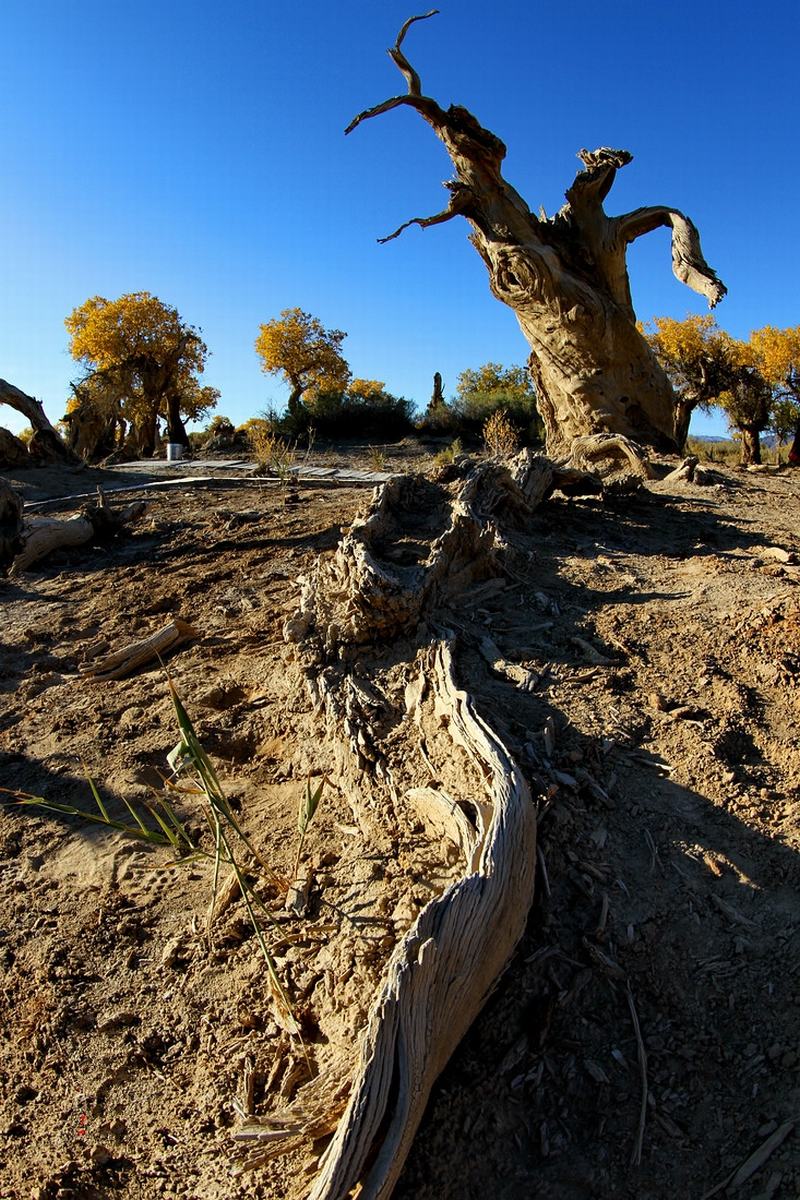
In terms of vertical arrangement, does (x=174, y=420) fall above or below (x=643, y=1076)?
above

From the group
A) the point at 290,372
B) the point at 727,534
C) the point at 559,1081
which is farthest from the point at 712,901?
the point at 290,372

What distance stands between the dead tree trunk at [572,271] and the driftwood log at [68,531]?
3.97m

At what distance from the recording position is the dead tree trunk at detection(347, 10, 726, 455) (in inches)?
309

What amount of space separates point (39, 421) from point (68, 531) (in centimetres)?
793

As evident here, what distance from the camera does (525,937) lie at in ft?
6.57

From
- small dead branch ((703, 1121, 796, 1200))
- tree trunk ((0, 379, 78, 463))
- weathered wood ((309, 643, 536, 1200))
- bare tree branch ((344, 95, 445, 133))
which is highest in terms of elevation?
bare tree branch ((344, 95, 445, 133))

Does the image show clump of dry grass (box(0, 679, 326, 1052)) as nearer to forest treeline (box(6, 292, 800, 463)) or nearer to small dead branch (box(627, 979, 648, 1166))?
small dead branch (box(627, 979, 648, 1166))

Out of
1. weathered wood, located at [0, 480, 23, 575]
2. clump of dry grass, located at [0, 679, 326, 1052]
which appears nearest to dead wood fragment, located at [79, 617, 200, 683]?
clump of dry grass, located at [0, 679, 326, 1052]

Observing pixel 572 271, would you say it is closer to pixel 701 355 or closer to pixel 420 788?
pixel 420 788

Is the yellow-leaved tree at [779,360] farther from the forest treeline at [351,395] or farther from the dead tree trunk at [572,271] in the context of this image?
the dead tree trunk at [572,271]

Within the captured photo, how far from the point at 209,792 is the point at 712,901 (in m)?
1.36

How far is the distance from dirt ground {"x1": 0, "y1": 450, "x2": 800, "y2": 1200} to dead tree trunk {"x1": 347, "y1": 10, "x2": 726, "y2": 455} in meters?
4.80

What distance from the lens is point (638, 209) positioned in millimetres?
8219

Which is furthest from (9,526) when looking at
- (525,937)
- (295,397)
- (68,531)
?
(295,397)
